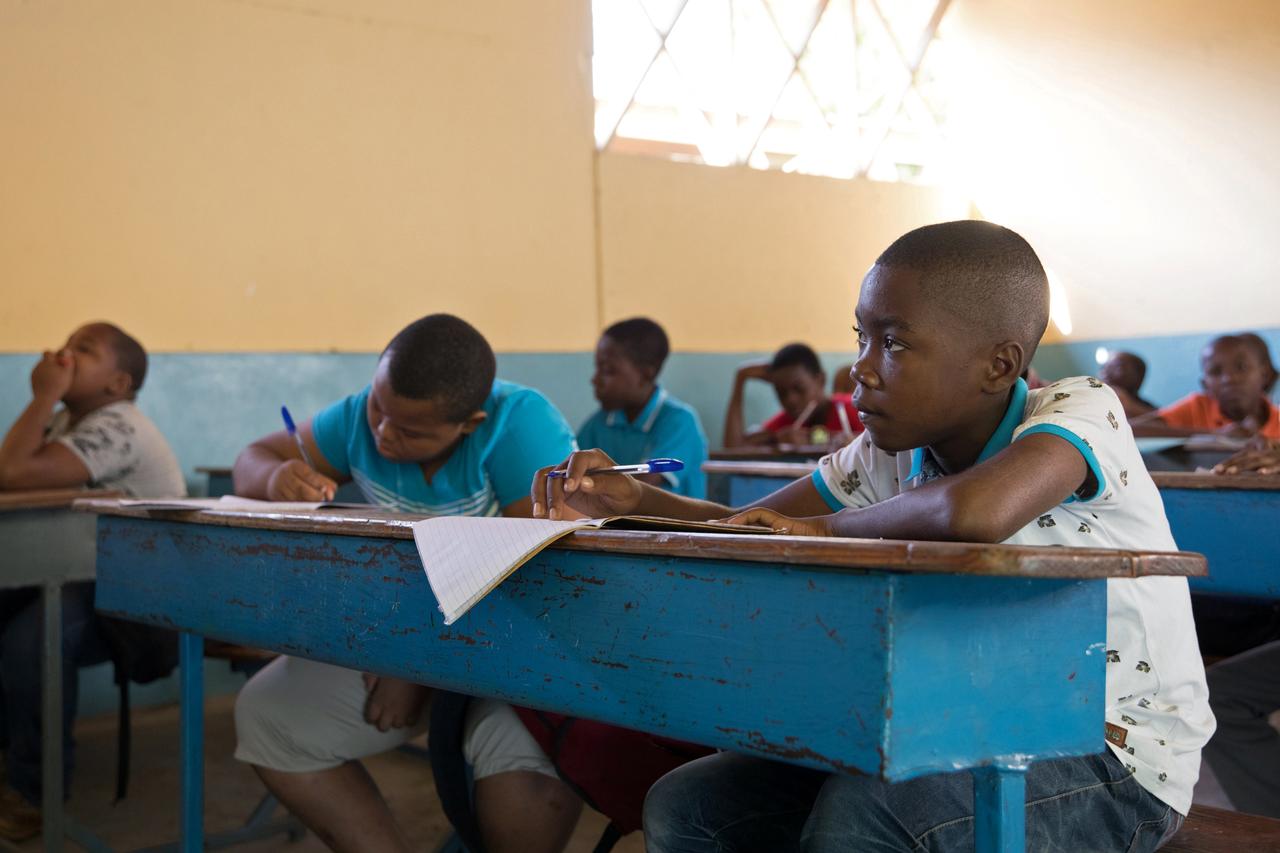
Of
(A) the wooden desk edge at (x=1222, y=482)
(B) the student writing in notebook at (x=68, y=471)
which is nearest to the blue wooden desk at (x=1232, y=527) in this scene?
(A) the wooden desk edge at (x=1222, y=482)

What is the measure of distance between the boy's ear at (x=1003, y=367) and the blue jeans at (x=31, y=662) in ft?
7.57

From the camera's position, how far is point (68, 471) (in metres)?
3.09

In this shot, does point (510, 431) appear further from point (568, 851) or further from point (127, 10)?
point (127, 10)

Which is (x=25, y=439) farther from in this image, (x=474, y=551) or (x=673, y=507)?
(x=474, y=551)

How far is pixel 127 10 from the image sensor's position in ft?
13.6

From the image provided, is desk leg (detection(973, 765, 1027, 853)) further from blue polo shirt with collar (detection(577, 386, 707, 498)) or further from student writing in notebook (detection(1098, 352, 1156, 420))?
student writing in notebook (detection(1098, 352, 1156, 420))

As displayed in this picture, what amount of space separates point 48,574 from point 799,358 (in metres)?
3.39

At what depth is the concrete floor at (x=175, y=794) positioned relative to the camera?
2758mm

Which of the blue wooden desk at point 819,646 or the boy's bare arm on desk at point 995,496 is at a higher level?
the boy's bare arm on desk at point 995,496

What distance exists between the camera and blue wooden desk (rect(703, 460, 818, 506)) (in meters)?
3.01

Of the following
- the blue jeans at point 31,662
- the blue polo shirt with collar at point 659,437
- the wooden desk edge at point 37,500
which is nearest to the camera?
the wooden desk edge at point 37,500

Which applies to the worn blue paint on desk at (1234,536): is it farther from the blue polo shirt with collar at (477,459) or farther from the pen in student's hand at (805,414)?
the pen in student's hand at (805,414)

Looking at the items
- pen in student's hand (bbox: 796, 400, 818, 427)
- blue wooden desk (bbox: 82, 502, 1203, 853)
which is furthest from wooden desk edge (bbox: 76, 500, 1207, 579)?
pen in student's hand (bbox: 796, 400, 818, 427)

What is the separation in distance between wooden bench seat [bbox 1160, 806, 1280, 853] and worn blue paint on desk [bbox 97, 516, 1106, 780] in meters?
0.34
